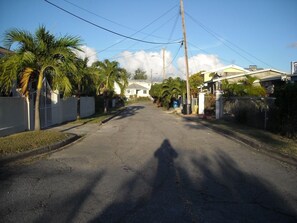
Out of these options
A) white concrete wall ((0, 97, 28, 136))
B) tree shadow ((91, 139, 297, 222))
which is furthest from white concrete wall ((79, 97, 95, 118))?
tree shadow ((91, 139, 297, 222))

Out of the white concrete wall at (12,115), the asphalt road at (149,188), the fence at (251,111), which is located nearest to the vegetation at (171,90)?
the fence at (251,111)

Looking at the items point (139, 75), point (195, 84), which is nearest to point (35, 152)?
point (195, 84)

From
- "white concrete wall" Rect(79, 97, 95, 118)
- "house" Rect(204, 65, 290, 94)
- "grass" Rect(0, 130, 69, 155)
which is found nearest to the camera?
"grass" Rect(0, 130, 69, 155)

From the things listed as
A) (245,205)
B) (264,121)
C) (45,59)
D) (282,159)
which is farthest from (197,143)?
(245,205)

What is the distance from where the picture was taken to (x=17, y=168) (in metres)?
8.17

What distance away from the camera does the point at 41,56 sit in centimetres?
1337

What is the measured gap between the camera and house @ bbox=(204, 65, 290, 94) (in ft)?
103

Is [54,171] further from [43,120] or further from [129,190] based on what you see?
[43,120]

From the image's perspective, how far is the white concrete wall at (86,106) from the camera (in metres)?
27.9

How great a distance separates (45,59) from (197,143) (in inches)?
270

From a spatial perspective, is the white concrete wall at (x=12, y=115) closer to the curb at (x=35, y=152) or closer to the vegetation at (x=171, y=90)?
the curb at (x=35, y=152)

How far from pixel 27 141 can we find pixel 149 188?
5.77 metres

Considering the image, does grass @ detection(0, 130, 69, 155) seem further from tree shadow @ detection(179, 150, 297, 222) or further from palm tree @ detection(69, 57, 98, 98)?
tree shadow @ detection(179, 150, 297, 222)

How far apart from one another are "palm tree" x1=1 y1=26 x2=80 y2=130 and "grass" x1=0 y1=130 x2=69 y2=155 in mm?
1500
